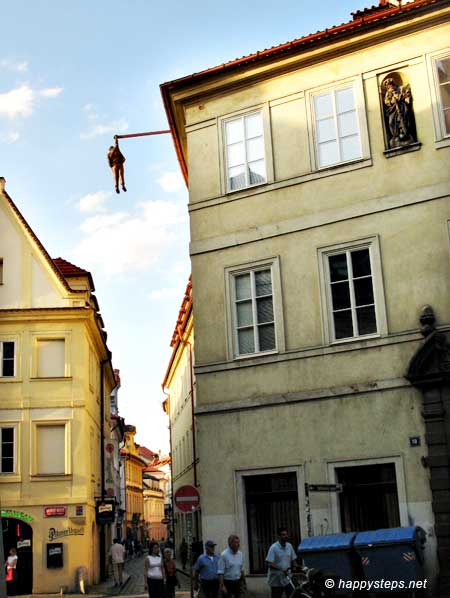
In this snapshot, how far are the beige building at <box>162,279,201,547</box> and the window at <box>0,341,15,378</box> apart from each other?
24.1 feet

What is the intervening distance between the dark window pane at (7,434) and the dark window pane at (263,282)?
673 inches

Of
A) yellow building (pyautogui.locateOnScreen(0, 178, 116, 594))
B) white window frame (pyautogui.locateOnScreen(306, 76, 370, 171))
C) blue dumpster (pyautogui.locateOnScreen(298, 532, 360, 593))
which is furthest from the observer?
yellow building (pyautogui.locateOnScreen(0, 178, 116, 594))

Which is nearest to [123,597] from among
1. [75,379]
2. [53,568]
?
[53,568]

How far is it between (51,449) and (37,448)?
53 cm

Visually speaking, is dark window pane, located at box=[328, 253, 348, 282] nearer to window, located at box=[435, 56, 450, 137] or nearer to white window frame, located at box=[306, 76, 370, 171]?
white window frame, located at box=[306, 76, 370, 171]

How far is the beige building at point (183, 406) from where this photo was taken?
1607 inches

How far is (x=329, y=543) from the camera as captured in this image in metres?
15.3

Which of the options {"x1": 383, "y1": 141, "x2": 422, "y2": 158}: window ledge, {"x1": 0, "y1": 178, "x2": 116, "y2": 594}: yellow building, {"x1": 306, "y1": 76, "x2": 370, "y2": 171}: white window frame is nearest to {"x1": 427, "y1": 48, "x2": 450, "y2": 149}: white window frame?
{"x1": 383, "y1": 141, "x2": 422, "y2": 158}: window ledge

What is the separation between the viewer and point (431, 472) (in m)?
16.8

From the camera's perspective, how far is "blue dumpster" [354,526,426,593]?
1465cm

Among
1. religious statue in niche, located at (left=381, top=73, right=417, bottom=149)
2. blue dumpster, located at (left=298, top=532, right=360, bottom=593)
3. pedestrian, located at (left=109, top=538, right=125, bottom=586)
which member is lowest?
Result: pedestrian, located at (left=109, top=538, right=125, bottom=586)

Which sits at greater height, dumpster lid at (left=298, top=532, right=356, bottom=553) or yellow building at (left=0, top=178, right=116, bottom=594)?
yellow building at (left=0, top=178, right=116, bottom=594)

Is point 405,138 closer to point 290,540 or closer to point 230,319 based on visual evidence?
point 230,319

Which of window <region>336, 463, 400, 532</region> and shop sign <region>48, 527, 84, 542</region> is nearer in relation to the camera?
window <region>336, 463, 400, 532</region>
